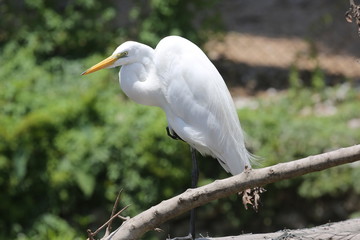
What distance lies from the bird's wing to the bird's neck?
0.12 feet

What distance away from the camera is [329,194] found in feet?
18.0

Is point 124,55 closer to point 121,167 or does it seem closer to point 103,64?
point 103,64

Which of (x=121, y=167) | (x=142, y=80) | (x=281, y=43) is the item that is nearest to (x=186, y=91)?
(x=142, y=80)

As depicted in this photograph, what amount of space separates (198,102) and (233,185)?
46.4 inches

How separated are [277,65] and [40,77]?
2299 millimetres

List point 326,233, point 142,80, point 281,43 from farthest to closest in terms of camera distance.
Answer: point 281,43 → point 142,80 → point 326,233

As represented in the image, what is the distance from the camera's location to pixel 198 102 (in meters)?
3.81

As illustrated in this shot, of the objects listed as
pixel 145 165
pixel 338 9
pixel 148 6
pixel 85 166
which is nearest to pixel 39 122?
pixel 85 166

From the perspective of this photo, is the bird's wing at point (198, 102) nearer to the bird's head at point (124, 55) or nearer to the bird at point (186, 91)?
the bird at point (186, 91)

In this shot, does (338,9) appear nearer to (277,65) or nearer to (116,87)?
(277,65)

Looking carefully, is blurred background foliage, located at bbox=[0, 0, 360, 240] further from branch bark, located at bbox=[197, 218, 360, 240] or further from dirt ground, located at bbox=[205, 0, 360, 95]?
branch bark, located at bbox=[197, 218, 360, 240]

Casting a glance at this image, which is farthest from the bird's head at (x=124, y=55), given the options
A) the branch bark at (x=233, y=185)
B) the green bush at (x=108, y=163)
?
the green bush at (x=108, y=163)

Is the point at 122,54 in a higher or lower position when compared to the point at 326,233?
higher

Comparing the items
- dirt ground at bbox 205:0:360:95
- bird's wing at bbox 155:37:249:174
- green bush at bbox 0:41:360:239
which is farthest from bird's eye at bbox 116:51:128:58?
dirt ground at bbox 205:0:360:95
